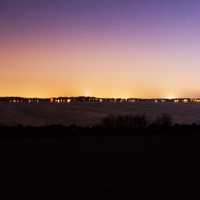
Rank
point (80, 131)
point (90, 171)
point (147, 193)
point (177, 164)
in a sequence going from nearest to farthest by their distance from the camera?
point (147, 193), point (90, 171), point (177, 164), point (80, 131)

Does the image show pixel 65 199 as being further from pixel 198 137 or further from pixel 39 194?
pixel 198 137

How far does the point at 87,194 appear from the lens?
7.33 metres

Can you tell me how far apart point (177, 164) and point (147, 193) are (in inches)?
92.9

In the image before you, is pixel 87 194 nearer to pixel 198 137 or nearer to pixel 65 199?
pixel 65 199

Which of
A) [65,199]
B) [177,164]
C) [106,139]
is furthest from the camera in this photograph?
[106,139]

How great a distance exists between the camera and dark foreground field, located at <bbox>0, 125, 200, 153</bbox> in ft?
38.5

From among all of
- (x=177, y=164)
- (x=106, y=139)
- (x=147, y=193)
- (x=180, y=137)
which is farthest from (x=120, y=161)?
(x=180, y=137)

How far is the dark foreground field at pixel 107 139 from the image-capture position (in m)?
11.8

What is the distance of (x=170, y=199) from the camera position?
7.14 metres

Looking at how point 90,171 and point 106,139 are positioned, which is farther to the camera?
point 106,139

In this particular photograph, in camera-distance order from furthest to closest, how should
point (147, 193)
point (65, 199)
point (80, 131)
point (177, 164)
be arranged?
1. point (80, 131)
2. point (177, 164)
3. point (147, 193)
4. point (65, 199)

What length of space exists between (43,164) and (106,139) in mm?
4323

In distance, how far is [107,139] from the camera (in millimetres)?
13555

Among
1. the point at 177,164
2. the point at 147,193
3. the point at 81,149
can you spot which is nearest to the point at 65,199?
the point at 147,193
